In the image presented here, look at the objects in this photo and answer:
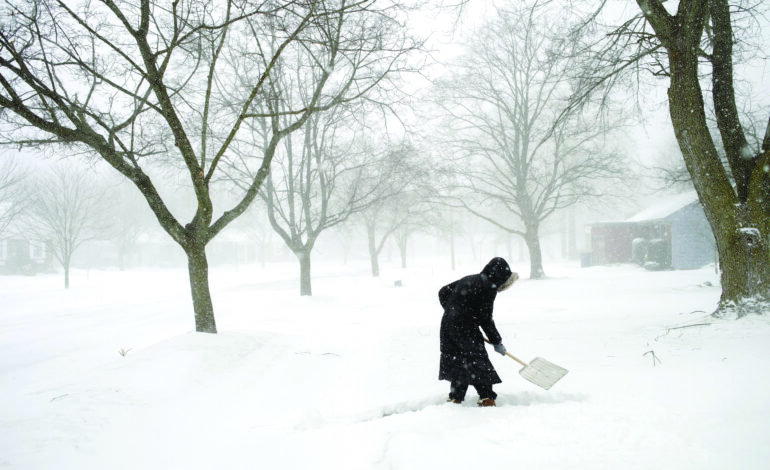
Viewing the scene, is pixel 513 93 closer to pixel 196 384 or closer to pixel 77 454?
pixel 196 384

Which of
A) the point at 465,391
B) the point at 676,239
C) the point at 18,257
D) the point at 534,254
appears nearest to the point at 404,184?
the point at 534,254

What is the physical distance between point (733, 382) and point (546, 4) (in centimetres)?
653

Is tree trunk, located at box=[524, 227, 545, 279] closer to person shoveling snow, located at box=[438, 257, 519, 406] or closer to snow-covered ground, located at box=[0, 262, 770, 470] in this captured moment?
snow-covered ground, located at box=[0, 262, 770, 470]

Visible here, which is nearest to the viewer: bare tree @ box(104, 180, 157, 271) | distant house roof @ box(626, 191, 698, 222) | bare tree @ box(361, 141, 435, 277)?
bare tree @ box(361, 141, 435, 277)

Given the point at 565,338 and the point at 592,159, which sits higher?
the point at 592,159

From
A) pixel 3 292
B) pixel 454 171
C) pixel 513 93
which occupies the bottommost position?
pixel 3 292

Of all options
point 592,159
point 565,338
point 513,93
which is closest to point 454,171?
point 513,93

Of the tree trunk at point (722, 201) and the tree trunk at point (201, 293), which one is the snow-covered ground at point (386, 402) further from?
the tree trunk at point (722, 201)

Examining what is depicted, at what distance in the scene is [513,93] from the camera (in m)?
19.3

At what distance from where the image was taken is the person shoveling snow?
4.13 m

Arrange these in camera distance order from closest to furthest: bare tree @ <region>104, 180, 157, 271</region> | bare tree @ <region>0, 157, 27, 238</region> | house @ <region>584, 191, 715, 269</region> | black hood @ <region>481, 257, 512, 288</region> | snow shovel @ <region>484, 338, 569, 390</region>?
black hood @ <region>481, 257, 512, 288</region>
snow shovel @ <region>484, 338, 569, 390</region>
bare tree @ <region>0, 157, 27, 238</region>
house @ <region>584, 191, 715, 269</region>
bare tree @ <region>104, 180, 157, 271</region>

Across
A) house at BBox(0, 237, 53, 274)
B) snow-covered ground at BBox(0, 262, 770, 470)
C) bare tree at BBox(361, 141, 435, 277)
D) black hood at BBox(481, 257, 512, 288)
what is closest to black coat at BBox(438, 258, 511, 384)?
black hood at BBox(481, 257, 512, 288)

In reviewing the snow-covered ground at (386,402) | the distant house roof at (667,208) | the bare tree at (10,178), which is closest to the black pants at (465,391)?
the snow-covered ground at (386,402)

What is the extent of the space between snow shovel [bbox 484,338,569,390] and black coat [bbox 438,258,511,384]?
223mm
